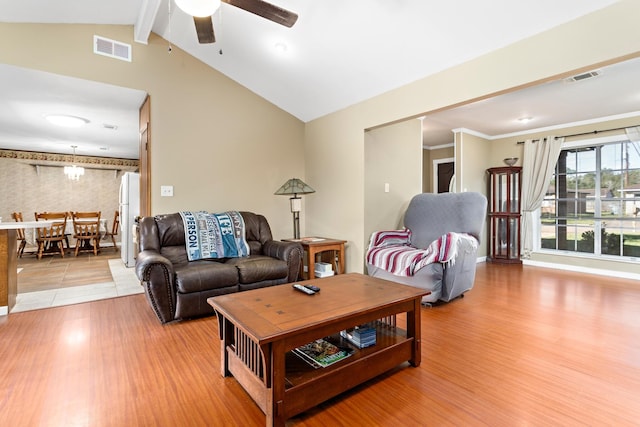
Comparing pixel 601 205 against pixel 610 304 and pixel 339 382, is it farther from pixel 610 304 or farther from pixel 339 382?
pixel 339 382

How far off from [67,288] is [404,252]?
399 centimetres

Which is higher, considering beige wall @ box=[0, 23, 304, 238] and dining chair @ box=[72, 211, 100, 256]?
beige wall @ box=[0, 23, 304, 238]

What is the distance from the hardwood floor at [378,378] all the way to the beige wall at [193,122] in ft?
5.42

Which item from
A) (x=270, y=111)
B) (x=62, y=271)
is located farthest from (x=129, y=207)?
(x=270, y=111)

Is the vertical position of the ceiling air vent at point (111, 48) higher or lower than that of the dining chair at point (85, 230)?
higher

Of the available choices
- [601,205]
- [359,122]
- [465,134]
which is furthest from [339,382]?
[601,205]

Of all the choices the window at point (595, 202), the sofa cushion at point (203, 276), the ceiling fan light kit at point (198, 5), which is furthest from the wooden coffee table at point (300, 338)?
the window at point (595, 202)

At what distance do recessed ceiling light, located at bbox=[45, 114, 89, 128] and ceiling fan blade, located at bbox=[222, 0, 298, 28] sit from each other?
386 cm

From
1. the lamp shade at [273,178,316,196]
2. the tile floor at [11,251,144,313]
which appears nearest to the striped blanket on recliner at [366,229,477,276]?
the lamp shade at [273,178,316,196]

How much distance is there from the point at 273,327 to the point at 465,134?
5235 mm

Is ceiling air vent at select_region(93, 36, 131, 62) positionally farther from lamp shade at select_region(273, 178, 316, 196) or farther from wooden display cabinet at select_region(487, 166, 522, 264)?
wooden display cabinet at select_region(487, 166, 522, 264)

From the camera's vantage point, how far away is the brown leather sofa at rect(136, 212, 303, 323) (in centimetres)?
266

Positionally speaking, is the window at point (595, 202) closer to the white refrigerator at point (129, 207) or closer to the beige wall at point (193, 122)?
the beige wall at point (193, 122)

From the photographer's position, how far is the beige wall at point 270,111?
88.4 inches
